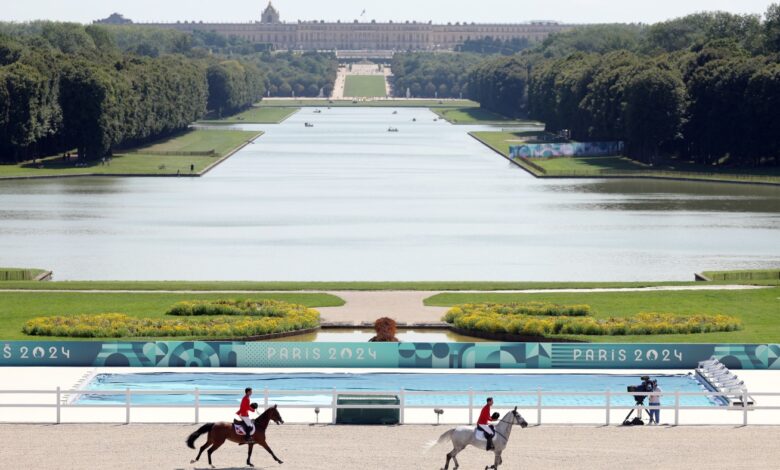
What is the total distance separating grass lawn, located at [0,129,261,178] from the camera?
417 ft

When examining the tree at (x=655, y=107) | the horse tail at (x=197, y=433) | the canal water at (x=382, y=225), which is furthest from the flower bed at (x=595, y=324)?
the tree at (x=655, y=107)

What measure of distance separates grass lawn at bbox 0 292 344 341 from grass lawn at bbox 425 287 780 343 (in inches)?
194

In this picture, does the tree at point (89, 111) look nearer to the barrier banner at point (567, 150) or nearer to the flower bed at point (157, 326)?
the barrier banner at point (567, 150)

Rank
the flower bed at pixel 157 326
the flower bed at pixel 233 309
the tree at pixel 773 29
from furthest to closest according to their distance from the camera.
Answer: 1. the tree at pixel 773 29
2. the flower bed at pixel 233 309
3. the flower bed at pixel 157 326

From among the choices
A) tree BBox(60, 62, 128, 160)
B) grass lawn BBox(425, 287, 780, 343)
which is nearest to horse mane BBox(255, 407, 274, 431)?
grass lawn BBox(425, 287, 780, 343)

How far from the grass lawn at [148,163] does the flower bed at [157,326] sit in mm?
74482

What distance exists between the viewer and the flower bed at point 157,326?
49031 mm

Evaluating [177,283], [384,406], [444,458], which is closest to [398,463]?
[444,458]

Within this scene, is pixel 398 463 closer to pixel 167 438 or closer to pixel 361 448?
pixel 361 448

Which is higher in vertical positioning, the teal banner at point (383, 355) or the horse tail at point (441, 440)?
the horse tail at point (441, 440)

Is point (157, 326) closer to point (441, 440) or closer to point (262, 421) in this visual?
point (262, 421)

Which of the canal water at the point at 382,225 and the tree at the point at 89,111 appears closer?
the canal water at the point at 382,225

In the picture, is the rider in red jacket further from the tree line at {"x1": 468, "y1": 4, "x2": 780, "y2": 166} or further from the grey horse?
the tree line at {"x1": 468, "y1": 4, "x2": 780, "y2": 166}

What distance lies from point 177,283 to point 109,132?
247 feet
